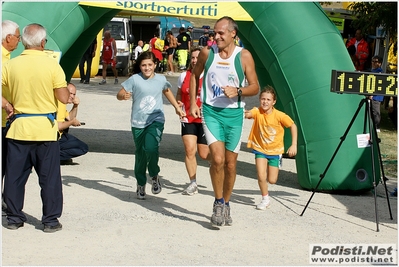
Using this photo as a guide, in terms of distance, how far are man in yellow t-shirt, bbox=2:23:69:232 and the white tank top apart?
1353 millimetres

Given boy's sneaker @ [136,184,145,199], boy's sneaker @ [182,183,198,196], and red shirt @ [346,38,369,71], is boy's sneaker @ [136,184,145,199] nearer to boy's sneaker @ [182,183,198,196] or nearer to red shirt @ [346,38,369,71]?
boy's sneaker @ [182,183,198,196]

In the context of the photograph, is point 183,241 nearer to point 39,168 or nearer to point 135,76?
point 39,168

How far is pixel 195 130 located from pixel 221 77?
1956mm

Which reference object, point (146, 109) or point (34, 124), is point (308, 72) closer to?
point (146, 109)

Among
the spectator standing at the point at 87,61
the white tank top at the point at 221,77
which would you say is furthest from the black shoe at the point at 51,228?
the spectator standing at the point at 87,61

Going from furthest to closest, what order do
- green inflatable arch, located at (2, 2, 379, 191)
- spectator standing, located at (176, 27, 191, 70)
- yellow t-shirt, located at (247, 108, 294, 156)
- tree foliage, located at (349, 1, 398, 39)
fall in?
1. spectator standing, located at (176, 27, 191, 70)
2. tree foliage, located at (349, 1, 398, 39)
3. green inflatable arch, located at (2, 2, 379, 191)
4. yellow t-shirt, located at (247, 108, 294, 156)

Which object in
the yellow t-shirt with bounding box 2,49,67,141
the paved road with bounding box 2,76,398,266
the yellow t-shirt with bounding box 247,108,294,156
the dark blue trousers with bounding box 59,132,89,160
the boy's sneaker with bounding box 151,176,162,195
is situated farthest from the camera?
the dark blue trousers with bounding box 59,132,89,160

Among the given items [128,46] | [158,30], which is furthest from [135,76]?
[158,30]

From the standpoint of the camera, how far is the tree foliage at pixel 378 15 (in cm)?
1652

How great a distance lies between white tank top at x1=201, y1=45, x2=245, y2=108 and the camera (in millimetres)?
7047

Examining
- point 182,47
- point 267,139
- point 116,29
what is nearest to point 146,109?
point 267,139

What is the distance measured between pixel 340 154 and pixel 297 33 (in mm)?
1575

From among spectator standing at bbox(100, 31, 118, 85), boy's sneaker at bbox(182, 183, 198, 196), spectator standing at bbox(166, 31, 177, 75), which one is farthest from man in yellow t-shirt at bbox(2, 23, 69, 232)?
spectator standing at bbox(166, 31, 177, 75)

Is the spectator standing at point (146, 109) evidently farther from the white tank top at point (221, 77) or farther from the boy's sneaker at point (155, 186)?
the white tank top at point (221, 77)
